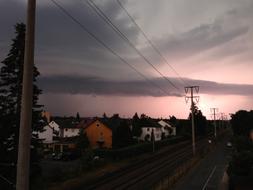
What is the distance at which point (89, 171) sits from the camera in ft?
175

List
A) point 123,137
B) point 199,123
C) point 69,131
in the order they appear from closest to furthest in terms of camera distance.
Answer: point 123,137
point 69,131
point 199,123

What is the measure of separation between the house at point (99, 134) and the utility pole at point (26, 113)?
84.5 metres

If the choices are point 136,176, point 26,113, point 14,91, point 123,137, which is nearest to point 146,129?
point 123,137

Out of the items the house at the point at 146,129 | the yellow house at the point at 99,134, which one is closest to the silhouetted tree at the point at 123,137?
the yellow house at the point at 99,134

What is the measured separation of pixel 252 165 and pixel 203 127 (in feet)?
414

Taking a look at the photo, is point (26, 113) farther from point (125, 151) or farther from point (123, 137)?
point (123, 137)

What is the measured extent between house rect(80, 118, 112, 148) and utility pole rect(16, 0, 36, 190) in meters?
84.5

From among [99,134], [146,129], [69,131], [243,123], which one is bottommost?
[99,134]

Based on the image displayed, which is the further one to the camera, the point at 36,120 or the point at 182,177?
the point at 182,177

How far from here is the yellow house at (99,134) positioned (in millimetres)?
95438

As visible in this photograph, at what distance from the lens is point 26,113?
10.7 m

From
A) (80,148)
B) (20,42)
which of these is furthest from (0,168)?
(80,148)

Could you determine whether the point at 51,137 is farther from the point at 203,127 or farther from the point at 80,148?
the point at 203,127

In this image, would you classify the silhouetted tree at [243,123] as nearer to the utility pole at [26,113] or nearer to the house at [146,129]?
the house at [146,129]
